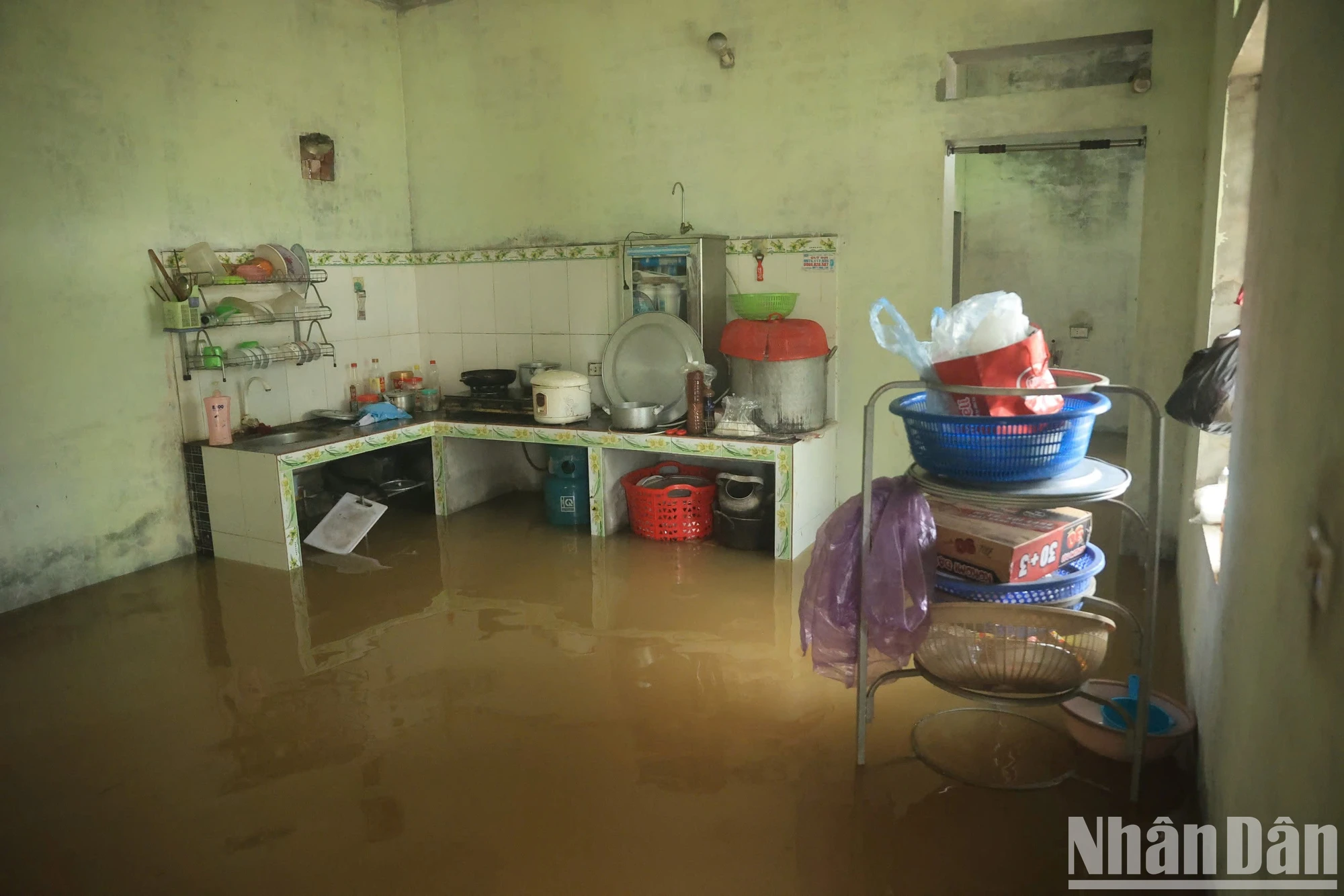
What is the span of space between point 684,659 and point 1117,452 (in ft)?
14.6

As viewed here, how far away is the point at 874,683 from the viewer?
242cm

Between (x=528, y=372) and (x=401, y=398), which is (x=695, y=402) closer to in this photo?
(x=528, y=372)

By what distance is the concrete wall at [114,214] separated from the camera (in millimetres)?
3654

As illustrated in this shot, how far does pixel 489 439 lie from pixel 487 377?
0.38m

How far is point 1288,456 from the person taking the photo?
1.34 m

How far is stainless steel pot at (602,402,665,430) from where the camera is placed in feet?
14.2

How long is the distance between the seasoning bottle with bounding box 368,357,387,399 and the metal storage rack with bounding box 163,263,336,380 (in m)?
0.26

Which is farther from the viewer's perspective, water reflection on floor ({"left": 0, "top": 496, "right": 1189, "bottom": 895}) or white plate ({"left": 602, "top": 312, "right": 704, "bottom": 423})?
white plate ({"left": 602, "top": 312, "right": 704, "bottom": 423})

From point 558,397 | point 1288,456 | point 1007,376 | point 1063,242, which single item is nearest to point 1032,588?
point 1007,376

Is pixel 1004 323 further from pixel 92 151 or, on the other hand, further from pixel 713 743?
pixel 92 151

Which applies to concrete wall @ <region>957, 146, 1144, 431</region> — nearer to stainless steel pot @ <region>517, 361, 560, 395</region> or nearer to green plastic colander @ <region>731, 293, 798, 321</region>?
green plastic colander @ <region>731, 293, 798, 321</region>

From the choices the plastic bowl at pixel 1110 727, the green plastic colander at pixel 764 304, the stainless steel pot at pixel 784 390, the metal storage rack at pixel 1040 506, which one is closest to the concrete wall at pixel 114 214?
the green plastic colander at pixel 764 304

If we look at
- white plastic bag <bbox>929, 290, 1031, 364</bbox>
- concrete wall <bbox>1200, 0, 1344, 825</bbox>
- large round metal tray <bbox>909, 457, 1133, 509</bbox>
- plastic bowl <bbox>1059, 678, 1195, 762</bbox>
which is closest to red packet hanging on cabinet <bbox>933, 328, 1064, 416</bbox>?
white plastic bag <bbox>929, 290, 1031, 364</bbox>

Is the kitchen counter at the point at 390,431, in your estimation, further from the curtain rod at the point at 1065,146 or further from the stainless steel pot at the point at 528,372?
the curtain rod at the point at 1065,146
